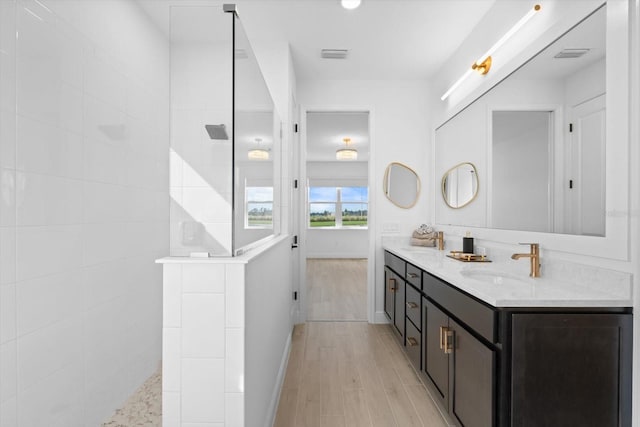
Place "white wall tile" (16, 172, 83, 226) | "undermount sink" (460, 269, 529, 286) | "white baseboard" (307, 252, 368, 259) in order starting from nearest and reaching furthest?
"white wall tile" (16, 172, 83, 226)
"undermount sink" (460, 269, 529, 286)
"white baseboard" (307, 252, 368, 259)

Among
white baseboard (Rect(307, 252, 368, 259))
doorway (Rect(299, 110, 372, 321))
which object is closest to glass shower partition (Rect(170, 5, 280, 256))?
doorway (Rect(299, 110, 372, 321))

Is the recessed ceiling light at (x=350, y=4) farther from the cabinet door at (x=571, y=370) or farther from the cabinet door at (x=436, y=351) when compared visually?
the cabinet door at (x=571, y=370)

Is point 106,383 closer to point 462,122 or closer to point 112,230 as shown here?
point 112,230

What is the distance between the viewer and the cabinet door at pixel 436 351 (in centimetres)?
185

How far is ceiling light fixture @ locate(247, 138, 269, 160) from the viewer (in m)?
1.60

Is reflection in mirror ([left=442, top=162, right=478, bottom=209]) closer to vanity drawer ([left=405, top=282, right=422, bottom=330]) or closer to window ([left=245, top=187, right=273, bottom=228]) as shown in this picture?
vanity drawer ([left=405, top=282, right=422, bottom=330])

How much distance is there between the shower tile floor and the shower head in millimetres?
1704

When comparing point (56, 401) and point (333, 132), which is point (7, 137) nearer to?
point (56, 401)

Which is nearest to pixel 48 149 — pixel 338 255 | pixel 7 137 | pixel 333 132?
pixel 7 137

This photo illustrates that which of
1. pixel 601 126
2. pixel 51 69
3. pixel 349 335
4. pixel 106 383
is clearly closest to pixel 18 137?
pixel 51 69

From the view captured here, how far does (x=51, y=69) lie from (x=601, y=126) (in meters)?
2.49

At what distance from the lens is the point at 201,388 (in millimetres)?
1210

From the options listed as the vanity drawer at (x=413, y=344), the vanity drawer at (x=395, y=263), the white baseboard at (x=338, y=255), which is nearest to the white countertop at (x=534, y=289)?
the vanity drawer at (x=413, y=344)

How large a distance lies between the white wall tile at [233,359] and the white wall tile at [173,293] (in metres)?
0.20
